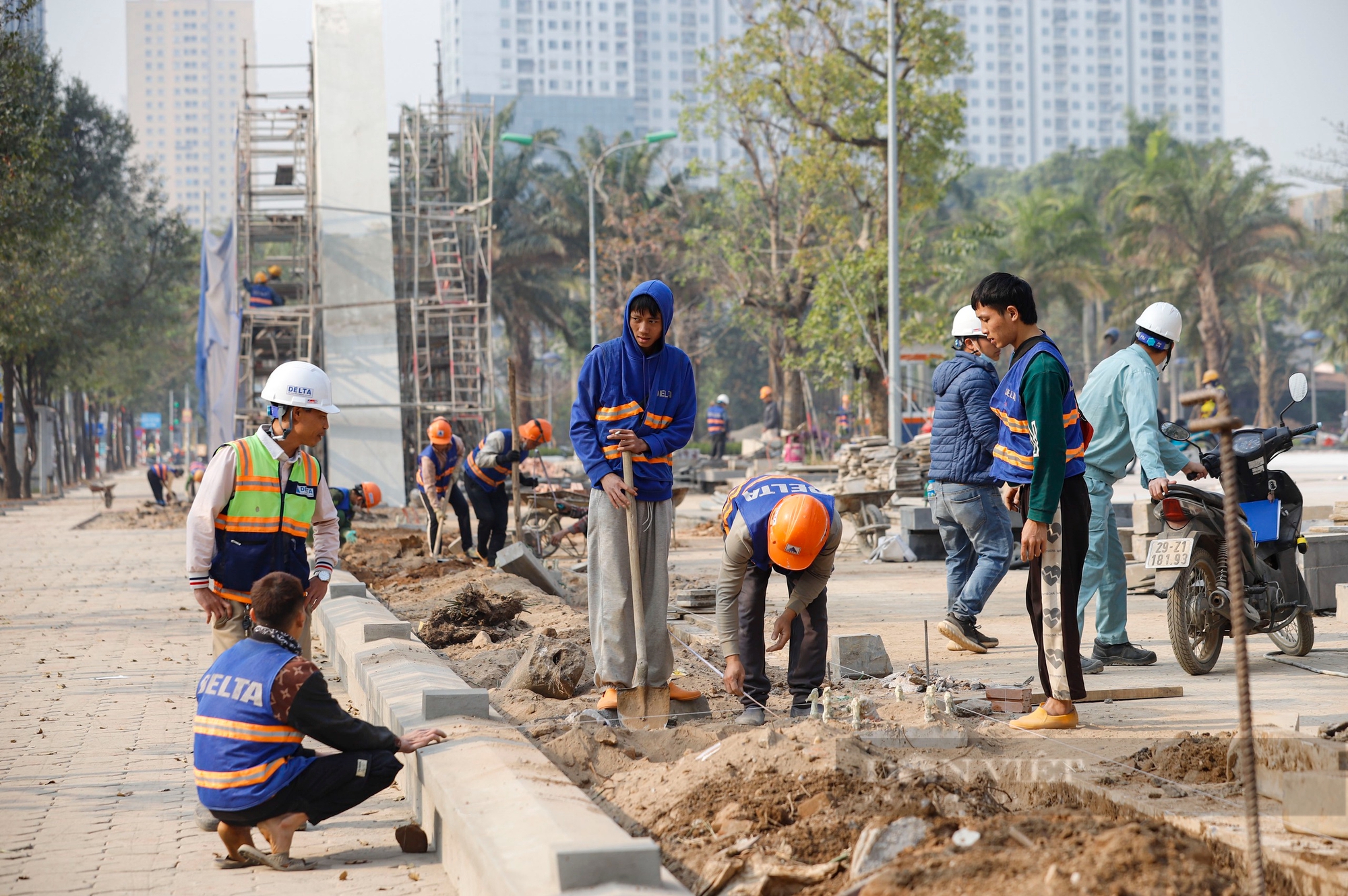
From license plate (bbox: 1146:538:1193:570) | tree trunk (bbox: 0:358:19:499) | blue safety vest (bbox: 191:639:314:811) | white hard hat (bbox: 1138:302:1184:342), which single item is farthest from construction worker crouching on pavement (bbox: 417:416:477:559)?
tree trunk (bbox: 0:358:19:499)

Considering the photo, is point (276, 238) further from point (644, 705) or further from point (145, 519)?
point (644, 705)

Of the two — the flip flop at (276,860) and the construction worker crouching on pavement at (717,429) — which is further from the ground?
the construction worker crouching on pavement at (717,429)

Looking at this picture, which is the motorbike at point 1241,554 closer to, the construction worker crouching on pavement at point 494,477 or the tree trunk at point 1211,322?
the construction worker crouching on pavement at point 494,477

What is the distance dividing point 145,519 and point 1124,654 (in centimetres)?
2388

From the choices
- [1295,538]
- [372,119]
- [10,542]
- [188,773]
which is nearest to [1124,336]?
[372,119]

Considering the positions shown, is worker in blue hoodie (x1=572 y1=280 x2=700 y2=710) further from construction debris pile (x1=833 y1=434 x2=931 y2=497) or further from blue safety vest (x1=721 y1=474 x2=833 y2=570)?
construction debris pile (x1=833 y1=434 x2=931 y2=497)

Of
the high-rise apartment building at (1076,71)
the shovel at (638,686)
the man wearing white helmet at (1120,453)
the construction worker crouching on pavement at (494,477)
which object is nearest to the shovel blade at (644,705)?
the shovel at (638,686)

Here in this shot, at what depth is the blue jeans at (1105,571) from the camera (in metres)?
6.94

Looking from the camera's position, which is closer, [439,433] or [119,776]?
[119,776]

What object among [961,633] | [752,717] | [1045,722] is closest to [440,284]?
[961,633]

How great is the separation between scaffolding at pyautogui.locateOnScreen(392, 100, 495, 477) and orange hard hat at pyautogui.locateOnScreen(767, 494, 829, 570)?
2180 cm

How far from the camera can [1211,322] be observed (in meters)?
47.4

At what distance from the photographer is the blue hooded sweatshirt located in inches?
233

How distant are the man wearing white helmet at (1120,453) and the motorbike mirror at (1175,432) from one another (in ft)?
0.18
